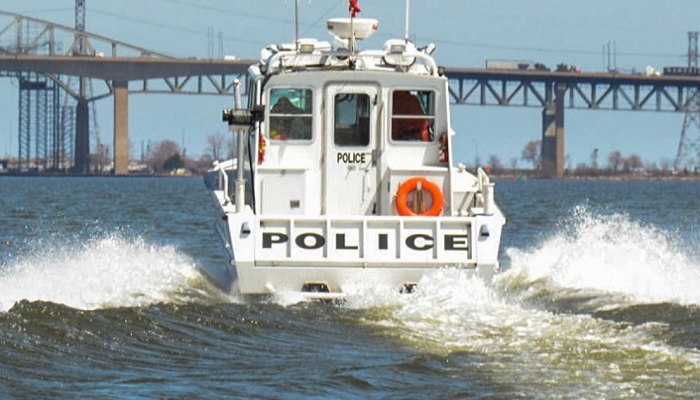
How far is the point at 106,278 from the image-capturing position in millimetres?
20578

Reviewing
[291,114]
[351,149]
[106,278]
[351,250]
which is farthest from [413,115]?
[106,278]

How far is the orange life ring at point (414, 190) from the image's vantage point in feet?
67.6

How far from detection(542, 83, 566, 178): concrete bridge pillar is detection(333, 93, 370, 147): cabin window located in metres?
125

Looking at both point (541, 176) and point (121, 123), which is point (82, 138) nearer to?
point (121, 123)

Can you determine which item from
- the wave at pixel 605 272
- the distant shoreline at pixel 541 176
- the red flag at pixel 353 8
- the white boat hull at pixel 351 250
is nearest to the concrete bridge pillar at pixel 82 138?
the distant shoreline at pixel 541 176

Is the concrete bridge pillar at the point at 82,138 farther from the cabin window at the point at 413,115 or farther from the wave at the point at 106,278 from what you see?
the cabin window at the point at 413,115

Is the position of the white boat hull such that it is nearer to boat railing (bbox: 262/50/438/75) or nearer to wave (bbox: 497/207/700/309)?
wave (bbox: 497/207/700/309)

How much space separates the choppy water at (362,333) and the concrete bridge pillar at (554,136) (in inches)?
4759

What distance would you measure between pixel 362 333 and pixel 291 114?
517 cm

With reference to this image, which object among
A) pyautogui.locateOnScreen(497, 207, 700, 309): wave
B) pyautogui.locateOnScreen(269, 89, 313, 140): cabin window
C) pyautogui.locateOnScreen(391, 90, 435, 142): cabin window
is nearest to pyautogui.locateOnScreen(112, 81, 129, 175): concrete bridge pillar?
pyautogui.locateOnScreen(497, 207, 700, 309): wave

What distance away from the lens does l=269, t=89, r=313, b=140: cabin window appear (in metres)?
21.2

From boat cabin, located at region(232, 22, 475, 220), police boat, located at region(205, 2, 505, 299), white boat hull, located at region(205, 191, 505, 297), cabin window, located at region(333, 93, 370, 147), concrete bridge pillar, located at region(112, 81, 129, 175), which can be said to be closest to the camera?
white boat hull, located at region(205, 191, 505, 297)

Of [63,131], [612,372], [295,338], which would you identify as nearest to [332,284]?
[295,338]

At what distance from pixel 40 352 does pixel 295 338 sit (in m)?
2.60
